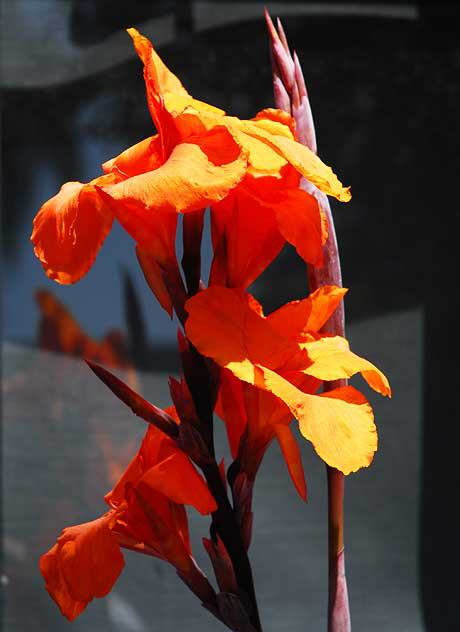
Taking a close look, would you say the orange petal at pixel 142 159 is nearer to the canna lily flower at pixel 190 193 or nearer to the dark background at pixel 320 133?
the canna lily flower at pixel 190 193

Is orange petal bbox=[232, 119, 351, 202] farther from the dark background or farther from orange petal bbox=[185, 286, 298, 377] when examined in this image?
the dark background

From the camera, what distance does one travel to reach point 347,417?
0.38 m

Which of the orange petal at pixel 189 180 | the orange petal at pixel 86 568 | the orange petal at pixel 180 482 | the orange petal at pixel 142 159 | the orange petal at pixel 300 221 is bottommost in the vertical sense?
the orange petal at pixel 86 568

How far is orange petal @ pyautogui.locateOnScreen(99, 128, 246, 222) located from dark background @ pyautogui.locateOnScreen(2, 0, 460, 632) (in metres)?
1.56

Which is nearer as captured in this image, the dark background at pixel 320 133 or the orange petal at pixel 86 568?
the orange petal at pixel 86 568

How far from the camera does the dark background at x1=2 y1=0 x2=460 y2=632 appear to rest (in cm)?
196

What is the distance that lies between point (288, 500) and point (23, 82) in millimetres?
1062

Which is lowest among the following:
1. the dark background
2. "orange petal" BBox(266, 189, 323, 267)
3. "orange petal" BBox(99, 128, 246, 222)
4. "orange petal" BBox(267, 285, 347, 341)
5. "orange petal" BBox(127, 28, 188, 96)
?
the dark background

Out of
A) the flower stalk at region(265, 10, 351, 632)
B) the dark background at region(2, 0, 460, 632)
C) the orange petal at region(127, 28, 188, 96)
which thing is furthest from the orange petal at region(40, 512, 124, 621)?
the dark background at region(2, 0, 460, 632)

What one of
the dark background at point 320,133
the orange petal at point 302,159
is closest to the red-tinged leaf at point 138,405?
the orange petal at point 302,159

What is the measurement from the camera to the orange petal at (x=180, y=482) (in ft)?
1.34

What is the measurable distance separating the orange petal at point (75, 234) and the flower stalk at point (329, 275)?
0.10 meters

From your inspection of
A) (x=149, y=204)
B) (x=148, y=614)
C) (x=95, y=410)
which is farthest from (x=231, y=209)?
(x=148, y=614)

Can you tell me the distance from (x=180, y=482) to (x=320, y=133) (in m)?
1.67
